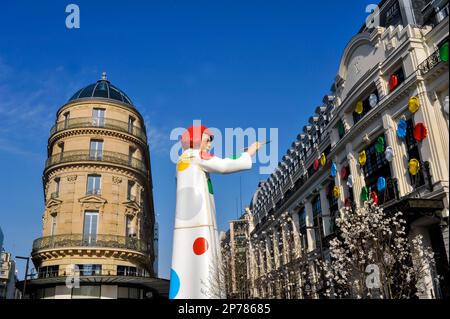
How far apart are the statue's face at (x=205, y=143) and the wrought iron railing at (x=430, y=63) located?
1481 cm

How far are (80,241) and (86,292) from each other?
341 centimetres

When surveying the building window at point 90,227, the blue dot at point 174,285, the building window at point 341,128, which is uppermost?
the building window at point 341,128

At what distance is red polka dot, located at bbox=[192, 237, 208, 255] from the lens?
7.61 m

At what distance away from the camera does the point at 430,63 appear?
19.7 meters

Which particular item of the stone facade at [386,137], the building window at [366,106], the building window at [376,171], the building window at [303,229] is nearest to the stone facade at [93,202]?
the stone facade at [386,137]

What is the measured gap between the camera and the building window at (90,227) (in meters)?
28.3

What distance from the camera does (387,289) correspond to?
17562mm

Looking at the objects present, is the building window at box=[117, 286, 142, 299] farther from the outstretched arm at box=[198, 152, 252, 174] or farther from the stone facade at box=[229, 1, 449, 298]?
the outstretched arm at box=[198, 152, 252, 174]

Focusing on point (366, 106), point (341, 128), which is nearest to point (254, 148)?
point (366, 106)

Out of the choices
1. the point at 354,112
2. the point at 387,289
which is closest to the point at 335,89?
the point at 354,112

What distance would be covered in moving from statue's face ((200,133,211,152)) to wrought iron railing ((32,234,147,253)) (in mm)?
21887

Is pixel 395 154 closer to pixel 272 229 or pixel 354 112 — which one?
pixel 354 112

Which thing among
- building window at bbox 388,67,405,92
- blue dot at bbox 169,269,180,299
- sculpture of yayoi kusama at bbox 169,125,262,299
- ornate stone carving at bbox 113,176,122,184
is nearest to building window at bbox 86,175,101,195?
ornate stone carving at bbox 113,176,122,184

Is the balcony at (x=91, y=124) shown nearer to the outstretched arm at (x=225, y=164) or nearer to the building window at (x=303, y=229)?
the building window at (x=303, y=229)
